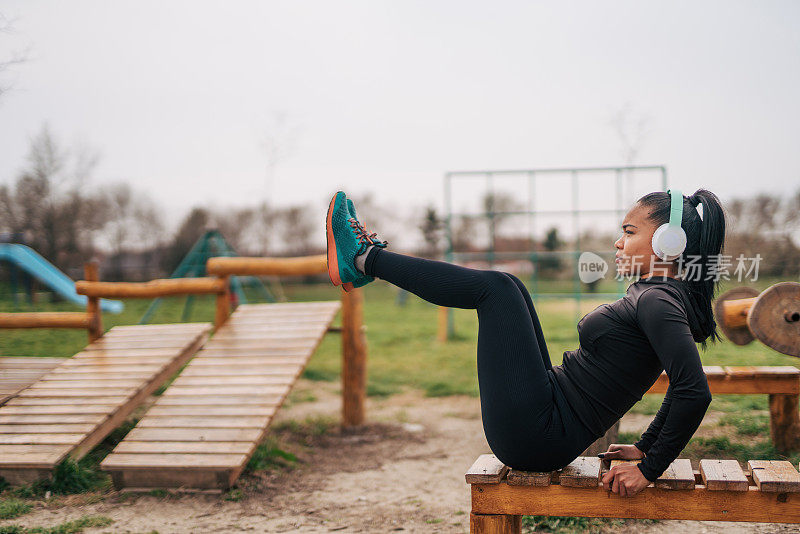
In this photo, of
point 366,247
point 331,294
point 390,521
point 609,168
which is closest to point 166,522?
point 390,521

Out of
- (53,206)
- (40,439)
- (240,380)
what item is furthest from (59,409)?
(53,206)

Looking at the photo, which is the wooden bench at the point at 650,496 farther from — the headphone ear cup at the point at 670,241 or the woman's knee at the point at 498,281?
the headphone ear cup at the point at 670,241

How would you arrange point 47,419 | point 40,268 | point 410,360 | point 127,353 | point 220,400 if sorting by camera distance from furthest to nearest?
point 40,268 < point 410,360 < point 127,353 < point 220,400 < point 47,419

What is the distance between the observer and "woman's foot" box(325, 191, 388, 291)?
8.15 ft

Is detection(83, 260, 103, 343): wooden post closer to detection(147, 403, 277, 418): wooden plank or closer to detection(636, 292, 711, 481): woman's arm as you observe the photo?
detection(147, 403, 277, 418): wooden plank

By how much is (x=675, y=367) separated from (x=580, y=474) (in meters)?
0.53

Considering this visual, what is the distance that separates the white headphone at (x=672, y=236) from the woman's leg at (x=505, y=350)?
49 cm

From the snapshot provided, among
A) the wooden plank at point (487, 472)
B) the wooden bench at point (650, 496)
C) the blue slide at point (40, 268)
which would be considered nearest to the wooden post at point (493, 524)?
the wooden bench at point (650, 496)

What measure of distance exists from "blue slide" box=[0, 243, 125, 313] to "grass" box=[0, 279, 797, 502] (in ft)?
1.18

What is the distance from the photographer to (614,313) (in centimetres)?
222

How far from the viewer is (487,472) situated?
89.4 inches

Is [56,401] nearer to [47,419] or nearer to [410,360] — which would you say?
[47,419]

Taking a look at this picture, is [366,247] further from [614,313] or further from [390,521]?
[390,521]

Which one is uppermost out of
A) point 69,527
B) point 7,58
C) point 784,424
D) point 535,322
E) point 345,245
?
point 7,58
